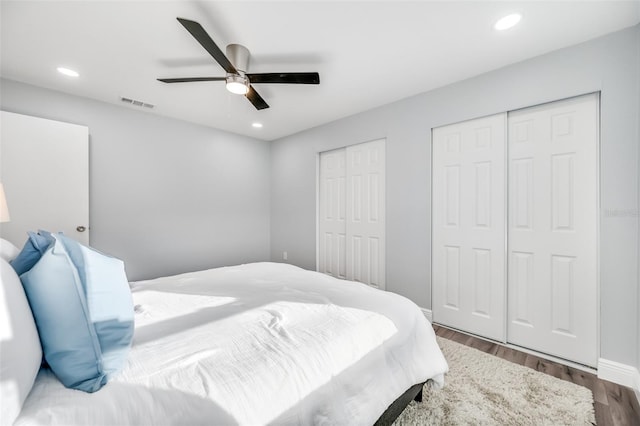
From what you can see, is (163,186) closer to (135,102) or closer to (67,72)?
(135,102)

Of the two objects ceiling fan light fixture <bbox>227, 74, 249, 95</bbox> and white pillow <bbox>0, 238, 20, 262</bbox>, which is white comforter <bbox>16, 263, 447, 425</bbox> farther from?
ceiling fan light fixture <bbox>227, 74, 249, 95</bbox>

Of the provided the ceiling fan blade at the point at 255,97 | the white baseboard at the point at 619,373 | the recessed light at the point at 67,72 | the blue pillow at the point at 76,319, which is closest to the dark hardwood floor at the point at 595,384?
the white baseboard at the point at 619,373

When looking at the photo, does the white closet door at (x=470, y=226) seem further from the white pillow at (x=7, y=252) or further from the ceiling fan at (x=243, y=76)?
the white pillow at (x=7, y=252)

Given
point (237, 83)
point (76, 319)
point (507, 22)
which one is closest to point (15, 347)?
point (76, 319)

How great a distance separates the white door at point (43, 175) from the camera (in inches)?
92.8

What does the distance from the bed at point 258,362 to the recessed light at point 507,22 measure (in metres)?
1.97

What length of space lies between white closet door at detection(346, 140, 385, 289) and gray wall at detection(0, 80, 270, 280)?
1.76 meters

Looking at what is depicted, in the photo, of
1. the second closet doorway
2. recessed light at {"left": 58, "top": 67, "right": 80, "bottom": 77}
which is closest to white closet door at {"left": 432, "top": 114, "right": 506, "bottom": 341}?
the second closet doorway

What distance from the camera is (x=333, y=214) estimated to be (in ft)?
12.4

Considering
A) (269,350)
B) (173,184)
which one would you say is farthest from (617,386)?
(173,184)

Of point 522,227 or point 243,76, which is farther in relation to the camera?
point 522,227

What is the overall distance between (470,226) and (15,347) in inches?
114

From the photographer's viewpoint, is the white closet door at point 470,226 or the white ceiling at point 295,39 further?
the white closet door at point 470,226

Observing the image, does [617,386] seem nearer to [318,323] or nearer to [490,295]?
[490,295]
